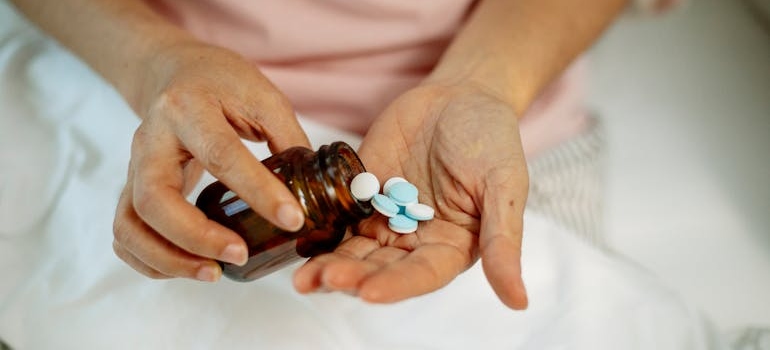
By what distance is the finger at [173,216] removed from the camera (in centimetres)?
59

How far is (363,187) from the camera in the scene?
0.65m

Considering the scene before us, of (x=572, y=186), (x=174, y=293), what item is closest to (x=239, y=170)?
(x=174, y=293)

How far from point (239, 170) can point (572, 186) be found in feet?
2.03

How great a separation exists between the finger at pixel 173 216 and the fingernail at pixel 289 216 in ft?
0.14

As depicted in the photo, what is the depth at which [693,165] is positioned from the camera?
1.19 m

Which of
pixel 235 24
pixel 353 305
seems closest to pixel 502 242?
pixel 353 305

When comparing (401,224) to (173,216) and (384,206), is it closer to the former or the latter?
(384,206)

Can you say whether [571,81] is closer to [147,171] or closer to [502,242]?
[502,242]

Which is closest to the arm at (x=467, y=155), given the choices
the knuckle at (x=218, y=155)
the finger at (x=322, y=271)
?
the finger at (x=322, y=271)

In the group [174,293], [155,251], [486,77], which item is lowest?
[174,293]

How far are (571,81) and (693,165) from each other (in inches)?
10.6

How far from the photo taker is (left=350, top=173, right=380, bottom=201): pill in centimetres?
65

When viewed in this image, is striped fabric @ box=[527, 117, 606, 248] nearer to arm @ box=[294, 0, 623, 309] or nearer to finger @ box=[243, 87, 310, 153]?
arm @ box=[294, 0, 623, 309]

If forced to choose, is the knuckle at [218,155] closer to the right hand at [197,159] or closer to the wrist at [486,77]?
the right hand at [197,159]
